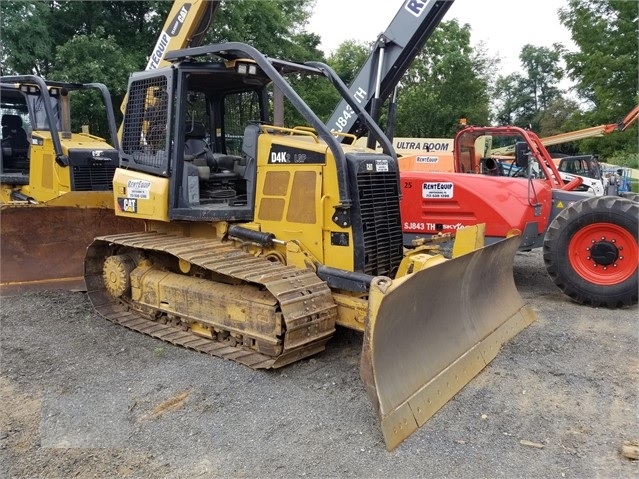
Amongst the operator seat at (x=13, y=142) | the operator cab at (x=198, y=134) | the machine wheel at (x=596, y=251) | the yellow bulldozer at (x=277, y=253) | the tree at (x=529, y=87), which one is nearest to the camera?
the yellow bulldozer at (x=277, y=253)

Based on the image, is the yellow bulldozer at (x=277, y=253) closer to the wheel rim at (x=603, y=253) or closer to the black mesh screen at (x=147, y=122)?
the black mesh screen at (x=147, y=122)

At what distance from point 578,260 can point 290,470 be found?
4.52m

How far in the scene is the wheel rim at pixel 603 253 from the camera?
A: 20.4 feet

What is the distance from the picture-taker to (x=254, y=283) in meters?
4.69

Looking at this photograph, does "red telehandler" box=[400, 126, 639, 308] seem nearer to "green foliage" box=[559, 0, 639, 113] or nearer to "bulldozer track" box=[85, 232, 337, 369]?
"bulldozer track" box=[85, 232, 337, 369]

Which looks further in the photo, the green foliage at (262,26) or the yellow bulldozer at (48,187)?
the green foliage at (262,26)

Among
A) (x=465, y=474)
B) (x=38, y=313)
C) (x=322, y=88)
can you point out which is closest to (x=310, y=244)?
(x=465, y=474)

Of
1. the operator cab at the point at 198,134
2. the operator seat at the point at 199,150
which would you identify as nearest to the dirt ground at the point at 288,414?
the operator cab at the point at 198,134

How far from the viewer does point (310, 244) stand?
15.7ft

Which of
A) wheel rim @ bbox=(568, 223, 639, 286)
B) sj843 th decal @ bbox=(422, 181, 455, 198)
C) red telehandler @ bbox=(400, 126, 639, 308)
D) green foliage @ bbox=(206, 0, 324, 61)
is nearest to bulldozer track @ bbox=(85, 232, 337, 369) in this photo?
red telehandler @ bbox=(400, 126, 639, 308)

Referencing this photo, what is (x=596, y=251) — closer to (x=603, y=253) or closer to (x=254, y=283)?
(x=603, y=253)

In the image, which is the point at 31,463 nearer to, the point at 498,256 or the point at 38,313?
the point at 38,313

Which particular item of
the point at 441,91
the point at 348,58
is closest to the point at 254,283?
the point at 441,91

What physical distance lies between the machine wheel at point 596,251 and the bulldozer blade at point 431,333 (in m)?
1.21
